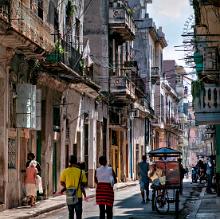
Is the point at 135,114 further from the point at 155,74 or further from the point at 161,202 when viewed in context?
the point at 161,202

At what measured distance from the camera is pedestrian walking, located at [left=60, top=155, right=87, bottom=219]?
1352cm

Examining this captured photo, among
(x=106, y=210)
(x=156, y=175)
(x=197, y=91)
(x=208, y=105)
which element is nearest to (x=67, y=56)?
(x=197, y=91)

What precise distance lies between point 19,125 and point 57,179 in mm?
6523

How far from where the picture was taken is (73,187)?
535 inches

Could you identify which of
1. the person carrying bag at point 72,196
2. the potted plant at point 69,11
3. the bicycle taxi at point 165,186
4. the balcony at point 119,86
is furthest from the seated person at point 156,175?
the balcony at point 119,86

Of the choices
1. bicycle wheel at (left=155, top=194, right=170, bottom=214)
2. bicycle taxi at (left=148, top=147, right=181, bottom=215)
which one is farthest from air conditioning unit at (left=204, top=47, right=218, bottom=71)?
bicycle wheel at (left=155, top=194, right=170, bottom=214)

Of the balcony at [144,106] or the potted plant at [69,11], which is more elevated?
the potted plant at [69,11]

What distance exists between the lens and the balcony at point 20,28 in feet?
59.6

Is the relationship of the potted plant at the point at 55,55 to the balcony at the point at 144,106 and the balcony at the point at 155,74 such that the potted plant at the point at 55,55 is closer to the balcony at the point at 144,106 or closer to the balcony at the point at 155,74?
the balcony at the point at 144,106

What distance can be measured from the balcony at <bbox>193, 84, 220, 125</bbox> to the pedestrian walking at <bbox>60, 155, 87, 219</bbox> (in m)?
9.16

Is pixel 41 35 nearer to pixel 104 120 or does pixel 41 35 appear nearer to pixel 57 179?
pixel 57 179

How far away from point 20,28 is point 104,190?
6631mm

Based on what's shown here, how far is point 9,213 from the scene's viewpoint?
1858 centimetres

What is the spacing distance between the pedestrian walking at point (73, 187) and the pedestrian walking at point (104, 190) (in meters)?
0.83
